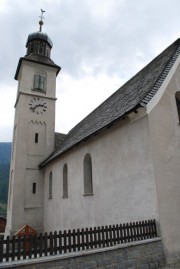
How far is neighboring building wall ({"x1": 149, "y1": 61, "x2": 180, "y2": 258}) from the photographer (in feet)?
22.9

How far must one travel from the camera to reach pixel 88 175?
39.1ft

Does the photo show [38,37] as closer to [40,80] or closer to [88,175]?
[40,80]

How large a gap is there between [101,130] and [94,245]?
17.0 ft

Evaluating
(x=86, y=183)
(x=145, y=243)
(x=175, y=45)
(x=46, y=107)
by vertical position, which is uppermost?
(x=46, y=107)

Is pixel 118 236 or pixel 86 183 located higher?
pixel 86 183

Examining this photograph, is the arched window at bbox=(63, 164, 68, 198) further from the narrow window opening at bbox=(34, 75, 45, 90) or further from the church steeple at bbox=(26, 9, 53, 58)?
the church steeple at bbox=(26, 9, 53, 58)

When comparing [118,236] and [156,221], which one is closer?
[118,236]

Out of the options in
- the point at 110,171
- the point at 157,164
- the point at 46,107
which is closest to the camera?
the point at 157,164

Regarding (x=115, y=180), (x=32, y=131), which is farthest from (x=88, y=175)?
(x=32, y=131)

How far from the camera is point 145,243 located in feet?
21.1

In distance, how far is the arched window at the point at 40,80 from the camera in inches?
860

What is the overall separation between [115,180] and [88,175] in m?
3.00

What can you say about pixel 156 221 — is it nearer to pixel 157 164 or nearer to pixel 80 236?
pixel 157 164

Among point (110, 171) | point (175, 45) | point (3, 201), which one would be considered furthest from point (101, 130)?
point (3, 201)
